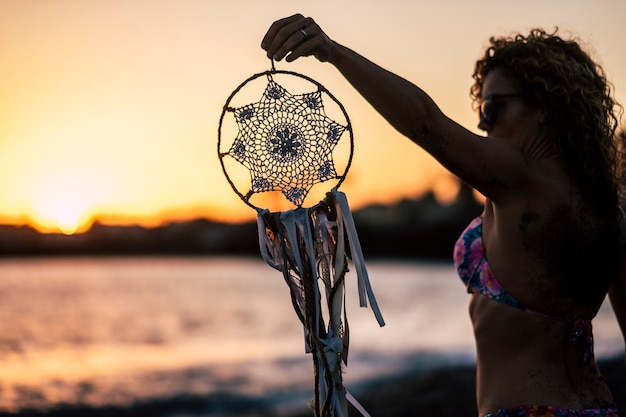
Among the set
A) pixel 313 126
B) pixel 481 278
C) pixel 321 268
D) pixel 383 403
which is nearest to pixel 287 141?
pixel 313 126

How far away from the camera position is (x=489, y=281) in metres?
2.71

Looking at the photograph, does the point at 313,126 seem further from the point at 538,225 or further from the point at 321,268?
the point at 538,225

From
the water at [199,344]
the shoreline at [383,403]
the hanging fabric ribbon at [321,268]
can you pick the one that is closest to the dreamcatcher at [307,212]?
the hanging fabric ribbon at [321,268]

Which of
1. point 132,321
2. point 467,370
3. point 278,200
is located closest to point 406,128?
point 278,200

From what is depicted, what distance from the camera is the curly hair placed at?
2.66m

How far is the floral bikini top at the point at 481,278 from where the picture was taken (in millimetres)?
2664

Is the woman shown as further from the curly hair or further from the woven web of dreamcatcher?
the woven web of dreamcatcher

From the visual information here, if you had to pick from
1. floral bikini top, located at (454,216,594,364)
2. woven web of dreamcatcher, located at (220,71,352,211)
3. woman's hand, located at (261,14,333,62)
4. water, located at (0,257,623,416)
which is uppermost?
woman's hand, located at (261,14,333,62)

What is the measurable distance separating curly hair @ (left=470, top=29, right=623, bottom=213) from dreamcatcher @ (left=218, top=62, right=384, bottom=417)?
657 millimetres

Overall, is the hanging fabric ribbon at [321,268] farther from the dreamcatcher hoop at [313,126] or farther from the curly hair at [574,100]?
the curly hair at [574,100]

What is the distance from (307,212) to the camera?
2770 mm

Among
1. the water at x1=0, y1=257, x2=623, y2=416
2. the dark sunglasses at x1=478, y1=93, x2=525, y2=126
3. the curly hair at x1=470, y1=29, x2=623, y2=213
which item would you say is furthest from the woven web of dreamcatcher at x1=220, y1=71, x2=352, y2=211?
the water at x1=0, y1=257, x2=623, y2=416

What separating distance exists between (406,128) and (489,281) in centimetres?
67

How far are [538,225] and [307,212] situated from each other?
774 mm
